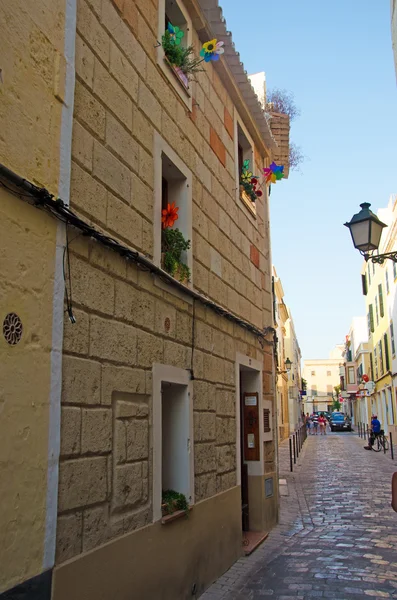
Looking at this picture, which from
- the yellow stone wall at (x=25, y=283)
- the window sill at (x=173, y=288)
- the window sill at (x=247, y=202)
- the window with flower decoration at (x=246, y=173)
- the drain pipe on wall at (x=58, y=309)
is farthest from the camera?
the window with flower decoration at (x=246, y=173)

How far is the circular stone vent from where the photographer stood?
10.7ft

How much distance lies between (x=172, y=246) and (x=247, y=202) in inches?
141

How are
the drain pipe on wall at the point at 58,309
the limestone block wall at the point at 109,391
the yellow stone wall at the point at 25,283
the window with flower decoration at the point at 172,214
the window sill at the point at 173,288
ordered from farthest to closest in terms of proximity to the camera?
the window with flower decoration at the point at 172,214
the window sill at the point at 173,288
the limestone block wall at the point at 109,391
the drain pipe on wall at the point at 58,309
the yellow stone wall at the point at 25,283

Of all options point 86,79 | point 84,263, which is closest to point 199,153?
point 86,79

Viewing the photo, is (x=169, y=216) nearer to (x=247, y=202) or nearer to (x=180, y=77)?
(x=180, y=77)

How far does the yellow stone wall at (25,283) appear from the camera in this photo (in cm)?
323

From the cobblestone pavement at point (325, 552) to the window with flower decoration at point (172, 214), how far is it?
3314 mm

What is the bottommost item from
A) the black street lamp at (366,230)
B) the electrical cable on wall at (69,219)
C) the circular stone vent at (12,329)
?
the circular stone vent at (12,329)

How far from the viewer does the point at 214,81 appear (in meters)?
8.02

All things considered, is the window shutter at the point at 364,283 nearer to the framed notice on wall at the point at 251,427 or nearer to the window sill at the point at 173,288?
the framed notice on wall at the point at 251,427

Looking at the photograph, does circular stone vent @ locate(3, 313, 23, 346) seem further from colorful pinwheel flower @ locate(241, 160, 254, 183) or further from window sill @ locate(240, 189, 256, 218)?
colorful pinwheel flower @ locate(241, 160, 254, 183)

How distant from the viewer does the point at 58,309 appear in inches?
149

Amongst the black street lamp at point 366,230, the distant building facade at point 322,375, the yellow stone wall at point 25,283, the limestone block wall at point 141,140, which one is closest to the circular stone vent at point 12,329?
the yellow stone wall at point 25,283

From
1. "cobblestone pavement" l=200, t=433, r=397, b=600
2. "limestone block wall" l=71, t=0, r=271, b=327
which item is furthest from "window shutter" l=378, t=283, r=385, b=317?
"limestone block wall" l=71, t=0, r=271, b=327
